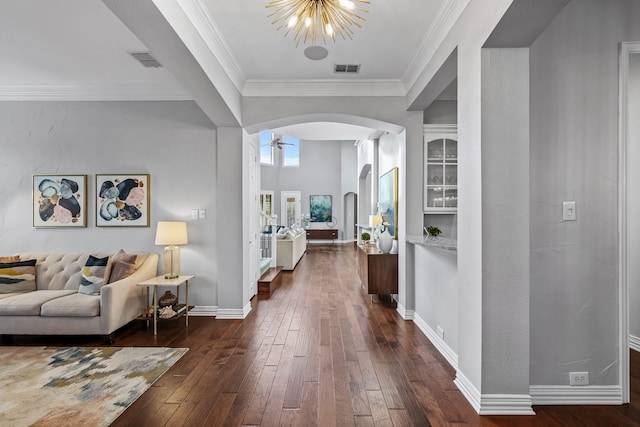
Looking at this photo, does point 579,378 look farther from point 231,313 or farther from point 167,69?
point 167,69

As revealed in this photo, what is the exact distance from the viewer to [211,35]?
2.93 m

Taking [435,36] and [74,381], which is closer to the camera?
[74,381]

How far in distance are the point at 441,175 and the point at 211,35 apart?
330 cm

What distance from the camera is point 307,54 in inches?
135

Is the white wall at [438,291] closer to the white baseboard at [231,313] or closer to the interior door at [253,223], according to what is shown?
the white baseboard at [231,313]

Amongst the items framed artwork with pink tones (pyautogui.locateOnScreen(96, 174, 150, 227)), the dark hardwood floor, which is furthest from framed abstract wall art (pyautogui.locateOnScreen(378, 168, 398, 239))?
framed artwork with pink tones (pyautogui.locateOnScreen(96, 174, 150, 227))

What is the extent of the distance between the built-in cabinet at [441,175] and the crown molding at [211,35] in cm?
265

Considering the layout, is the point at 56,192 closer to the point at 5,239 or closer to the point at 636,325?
the point at 5,239

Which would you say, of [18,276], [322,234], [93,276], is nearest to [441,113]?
[93,276]

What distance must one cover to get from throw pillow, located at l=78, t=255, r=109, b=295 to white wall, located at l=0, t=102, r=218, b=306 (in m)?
0.59

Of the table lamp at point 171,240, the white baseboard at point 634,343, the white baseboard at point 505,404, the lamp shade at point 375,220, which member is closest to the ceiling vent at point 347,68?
the lamp shade at point 375,220

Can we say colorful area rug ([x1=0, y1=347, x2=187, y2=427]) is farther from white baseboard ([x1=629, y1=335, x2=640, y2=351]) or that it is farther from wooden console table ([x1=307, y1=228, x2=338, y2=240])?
wooden console table ([x1=307, y1=228, x2=338, y2=240])

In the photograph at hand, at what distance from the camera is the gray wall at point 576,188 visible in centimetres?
229

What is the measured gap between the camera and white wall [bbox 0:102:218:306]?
171 inches
